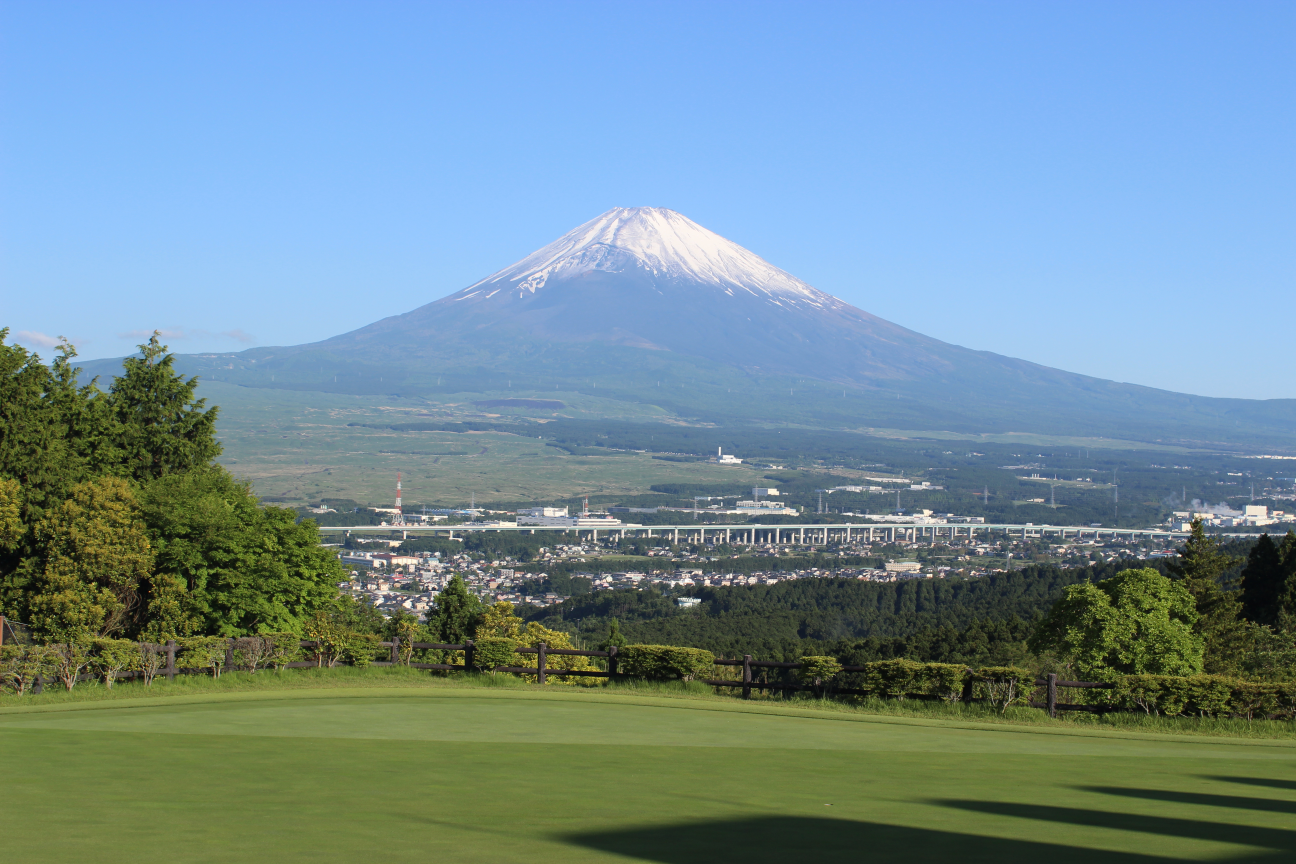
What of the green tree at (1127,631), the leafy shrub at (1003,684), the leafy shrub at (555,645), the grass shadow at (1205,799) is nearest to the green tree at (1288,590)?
the green tree at (1127,631)

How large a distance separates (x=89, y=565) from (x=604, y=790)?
2005 centimetres

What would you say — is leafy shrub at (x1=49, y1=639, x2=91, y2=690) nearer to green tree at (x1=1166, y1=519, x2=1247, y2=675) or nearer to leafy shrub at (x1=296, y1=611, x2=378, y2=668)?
leafy shrub at (x1=296, y1=611, x2=378, y2=668)

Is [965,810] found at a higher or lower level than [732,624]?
higher

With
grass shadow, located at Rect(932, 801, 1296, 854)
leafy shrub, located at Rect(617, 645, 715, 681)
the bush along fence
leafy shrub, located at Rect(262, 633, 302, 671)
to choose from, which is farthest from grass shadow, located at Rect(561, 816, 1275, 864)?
leafy shrub, located at Rect(262, 633, 302, 671)

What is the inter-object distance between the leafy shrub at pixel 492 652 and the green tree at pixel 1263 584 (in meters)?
38.3

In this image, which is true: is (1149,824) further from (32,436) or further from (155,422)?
(155,422)

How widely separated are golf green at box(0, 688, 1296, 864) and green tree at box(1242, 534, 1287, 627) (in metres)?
38.0

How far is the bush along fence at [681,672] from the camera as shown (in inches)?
813

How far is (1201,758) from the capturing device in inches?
612

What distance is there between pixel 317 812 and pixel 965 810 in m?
5.65

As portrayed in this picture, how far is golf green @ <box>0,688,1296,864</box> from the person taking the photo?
30.0ft

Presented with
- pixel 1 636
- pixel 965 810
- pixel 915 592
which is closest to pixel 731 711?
pixel 965 810

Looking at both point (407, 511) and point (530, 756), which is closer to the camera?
point (530, 756)

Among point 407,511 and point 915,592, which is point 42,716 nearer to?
point 915,592
